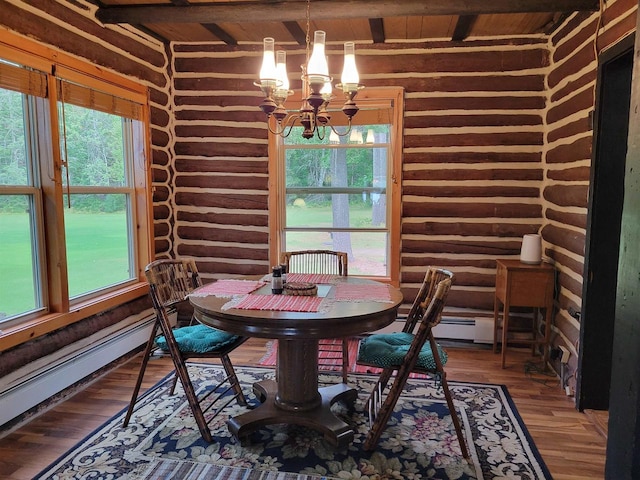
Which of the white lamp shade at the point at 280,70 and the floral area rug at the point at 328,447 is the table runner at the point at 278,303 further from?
the white lamp shade at the point at 280,70

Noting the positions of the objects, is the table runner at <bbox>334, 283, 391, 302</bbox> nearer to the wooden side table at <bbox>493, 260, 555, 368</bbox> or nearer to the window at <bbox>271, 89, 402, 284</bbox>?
the wooden side table at <bbox>493, 260, 555, 368</bbox>

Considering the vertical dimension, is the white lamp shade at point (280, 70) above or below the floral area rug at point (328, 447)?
above

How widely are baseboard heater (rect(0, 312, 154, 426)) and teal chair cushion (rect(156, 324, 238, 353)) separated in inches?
33.5

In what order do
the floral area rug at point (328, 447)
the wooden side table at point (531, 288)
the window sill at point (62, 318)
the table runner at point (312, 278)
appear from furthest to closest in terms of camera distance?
the wooden side table at point (531, 288), the table runner at point (312, 278), the window sill at point (62, 318), the floral area rug at point (328, 447)

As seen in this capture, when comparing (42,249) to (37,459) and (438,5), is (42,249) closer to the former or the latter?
(37,459)

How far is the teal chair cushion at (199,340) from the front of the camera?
256 cm

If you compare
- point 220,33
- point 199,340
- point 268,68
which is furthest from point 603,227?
point 220,33

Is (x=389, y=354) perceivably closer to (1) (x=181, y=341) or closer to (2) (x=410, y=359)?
(2) (x=410, y=359)

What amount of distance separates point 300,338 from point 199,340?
0.76 m

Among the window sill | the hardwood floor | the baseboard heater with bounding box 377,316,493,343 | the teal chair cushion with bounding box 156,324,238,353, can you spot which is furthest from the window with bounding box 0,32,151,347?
the baseboard heater with bounding box 377,316,493,343

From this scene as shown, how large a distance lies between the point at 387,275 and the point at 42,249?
2.82m

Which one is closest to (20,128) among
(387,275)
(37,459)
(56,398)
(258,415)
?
(56,398)

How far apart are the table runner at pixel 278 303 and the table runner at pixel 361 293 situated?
0.16 metres

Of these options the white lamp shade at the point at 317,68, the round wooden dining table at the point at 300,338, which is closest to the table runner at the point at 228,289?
the round wooden dining table at the point at 300,338
